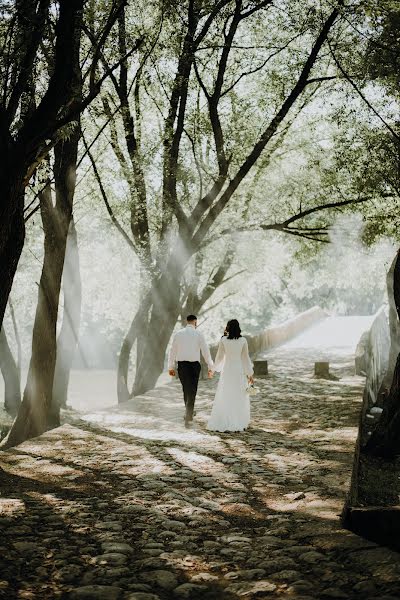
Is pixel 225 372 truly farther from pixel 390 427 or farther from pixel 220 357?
pixel 390 427

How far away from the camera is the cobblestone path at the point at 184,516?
4.57 metres

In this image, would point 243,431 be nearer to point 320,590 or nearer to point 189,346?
point 189,346

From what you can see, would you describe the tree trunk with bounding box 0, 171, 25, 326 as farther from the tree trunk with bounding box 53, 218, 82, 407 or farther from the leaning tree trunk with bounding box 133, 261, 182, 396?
the leaning tree trunk with bounding box 133, 261, 182, 396

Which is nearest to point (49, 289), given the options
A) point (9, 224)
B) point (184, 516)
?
point (9, 224)

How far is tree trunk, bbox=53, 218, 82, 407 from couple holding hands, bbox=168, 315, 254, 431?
19.7ft

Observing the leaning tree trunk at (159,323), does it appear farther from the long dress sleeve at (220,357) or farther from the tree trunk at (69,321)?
the long dress sleeve at (220,357)

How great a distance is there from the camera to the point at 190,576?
476 cm

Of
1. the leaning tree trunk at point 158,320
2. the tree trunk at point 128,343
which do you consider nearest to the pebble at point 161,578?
the leaning tree trunk at point 158,320

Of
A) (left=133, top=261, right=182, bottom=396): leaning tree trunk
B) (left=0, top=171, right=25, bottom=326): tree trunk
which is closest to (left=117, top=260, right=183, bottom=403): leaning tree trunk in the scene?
(left=133, top=261, right=182, bottom=396): leaning tree trunk

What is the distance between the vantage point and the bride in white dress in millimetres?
10094

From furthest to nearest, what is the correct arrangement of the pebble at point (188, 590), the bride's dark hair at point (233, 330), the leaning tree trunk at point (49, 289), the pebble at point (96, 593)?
the leaning tree trunk at point (49, 289)
the bride's dark hair at point (233, 330)
the pebble at point (188, 590)
the pebble at point (96, 593)

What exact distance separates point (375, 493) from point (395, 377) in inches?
67.0

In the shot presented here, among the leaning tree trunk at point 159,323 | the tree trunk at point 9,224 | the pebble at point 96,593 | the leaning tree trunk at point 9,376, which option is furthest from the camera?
the leaning tree trunk at point 9,376

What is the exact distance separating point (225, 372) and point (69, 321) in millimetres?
6903
